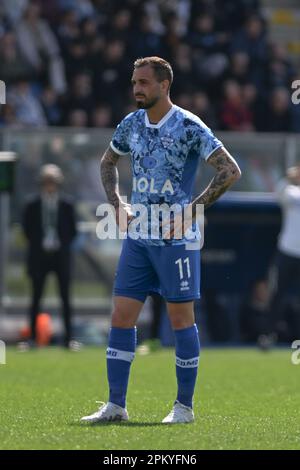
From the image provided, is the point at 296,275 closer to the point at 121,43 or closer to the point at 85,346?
the point at 85,346

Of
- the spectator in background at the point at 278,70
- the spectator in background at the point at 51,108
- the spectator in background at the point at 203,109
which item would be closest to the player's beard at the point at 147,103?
the spectator in background at the point at 51,108

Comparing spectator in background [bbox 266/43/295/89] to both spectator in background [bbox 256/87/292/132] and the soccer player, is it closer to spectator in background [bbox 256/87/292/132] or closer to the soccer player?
spectator in background [bbox 256/87/292/132]

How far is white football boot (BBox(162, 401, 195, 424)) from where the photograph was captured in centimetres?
806

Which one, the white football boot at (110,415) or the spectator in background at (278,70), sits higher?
the spectator in background at (278,70)

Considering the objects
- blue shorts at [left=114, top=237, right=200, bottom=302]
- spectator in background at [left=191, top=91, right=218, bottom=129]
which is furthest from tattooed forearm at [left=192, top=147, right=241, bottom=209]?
spectator in background at [left=191, top=91, right=218, bottom=129]

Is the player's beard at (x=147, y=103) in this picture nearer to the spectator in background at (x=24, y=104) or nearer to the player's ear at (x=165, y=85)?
the player's ear at (x=165, y=85)

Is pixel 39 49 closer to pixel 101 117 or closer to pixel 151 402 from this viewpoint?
pixel 101 117

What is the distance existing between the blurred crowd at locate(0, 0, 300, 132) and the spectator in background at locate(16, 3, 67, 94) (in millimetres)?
15

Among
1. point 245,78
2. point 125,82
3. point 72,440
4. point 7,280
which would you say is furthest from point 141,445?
point 245,78

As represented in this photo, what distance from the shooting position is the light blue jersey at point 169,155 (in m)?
8.09

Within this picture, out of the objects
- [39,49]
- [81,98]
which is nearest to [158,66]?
[81,98]

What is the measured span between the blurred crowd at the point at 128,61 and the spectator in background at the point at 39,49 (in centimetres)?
2

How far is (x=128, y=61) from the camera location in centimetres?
2031

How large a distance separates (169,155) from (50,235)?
8.63 metres
